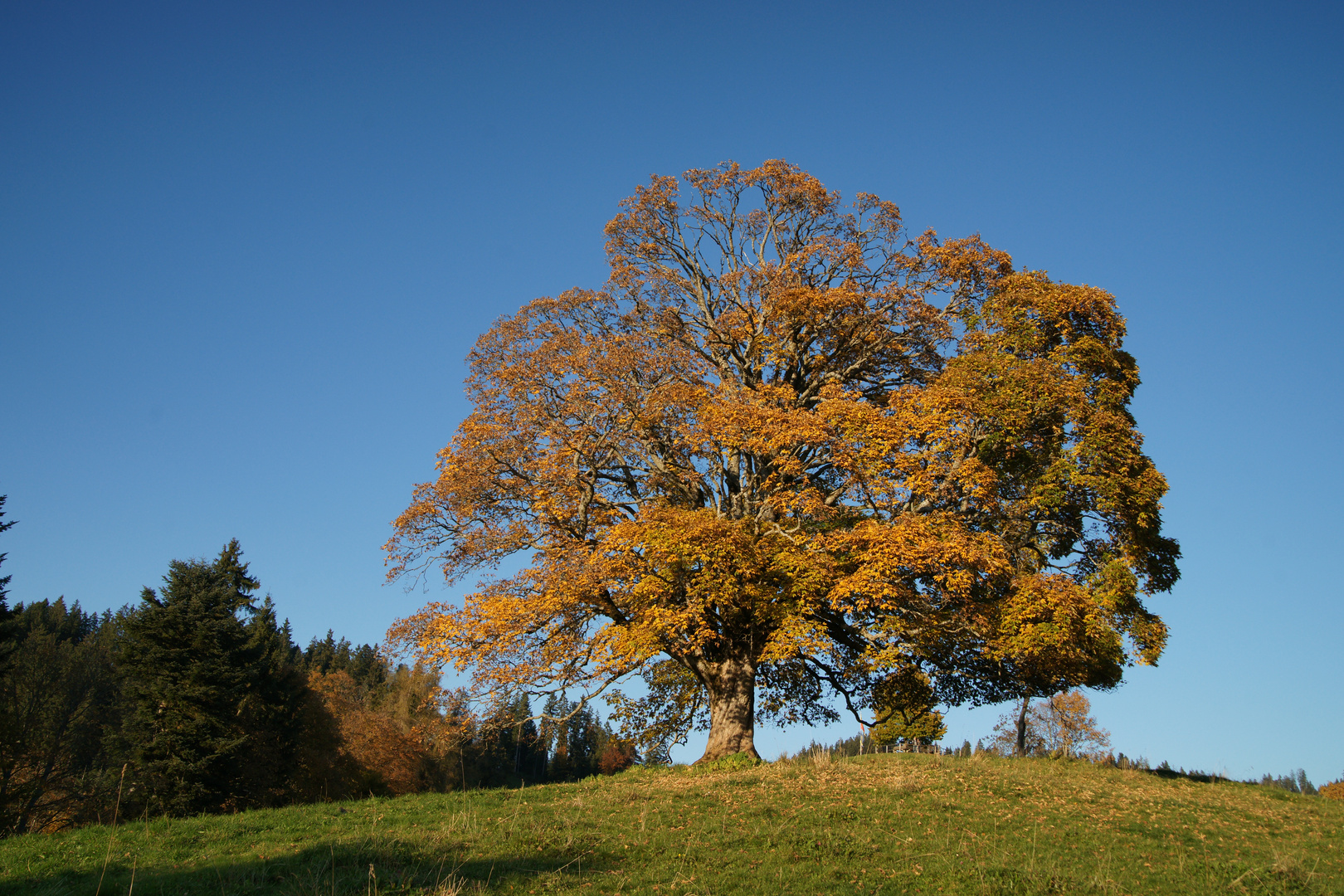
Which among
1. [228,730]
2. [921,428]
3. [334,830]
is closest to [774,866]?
[334,830]

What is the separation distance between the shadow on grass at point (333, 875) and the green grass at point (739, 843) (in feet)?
0.11

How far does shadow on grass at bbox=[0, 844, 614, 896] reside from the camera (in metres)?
7.93

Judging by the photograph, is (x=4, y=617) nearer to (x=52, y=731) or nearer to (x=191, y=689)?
(x=191, y=689)

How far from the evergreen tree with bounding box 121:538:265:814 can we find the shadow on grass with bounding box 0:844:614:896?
19.2 m

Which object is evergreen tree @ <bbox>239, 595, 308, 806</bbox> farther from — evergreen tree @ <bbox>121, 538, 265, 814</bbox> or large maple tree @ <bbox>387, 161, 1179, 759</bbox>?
→ large maple tree @ <bbox>387, 161, 1179, 759</bbox>

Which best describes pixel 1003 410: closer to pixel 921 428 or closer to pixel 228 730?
pixel 921 428

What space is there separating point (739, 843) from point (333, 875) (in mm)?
4842

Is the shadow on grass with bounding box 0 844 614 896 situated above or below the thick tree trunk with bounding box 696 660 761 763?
below

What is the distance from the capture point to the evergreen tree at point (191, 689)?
25984 millimetres

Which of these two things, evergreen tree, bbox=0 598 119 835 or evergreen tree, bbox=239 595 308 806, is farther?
evergreen tree, bbox=0 598 119 835

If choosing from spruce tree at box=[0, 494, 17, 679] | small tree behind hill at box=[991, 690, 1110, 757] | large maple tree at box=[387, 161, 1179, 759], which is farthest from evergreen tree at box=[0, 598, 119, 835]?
small tree behind hill at box=[991, 690, 1110, 757]

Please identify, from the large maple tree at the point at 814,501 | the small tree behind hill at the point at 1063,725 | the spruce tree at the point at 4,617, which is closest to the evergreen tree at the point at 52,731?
the spruce tree at the point at 4,617

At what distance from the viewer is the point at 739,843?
10.3m

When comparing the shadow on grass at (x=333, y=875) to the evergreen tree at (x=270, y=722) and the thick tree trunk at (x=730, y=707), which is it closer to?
the thick tree trunk at (x=730, y=707)
